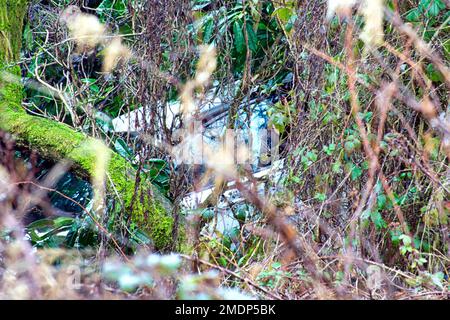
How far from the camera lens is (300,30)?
12.7ft

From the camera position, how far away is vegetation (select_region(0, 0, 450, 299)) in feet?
10.2

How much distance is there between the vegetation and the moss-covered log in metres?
0.01

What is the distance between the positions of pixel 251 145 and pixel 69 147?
132 centimetres

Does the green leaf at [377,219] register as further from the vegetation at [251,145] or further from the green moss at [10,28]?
the green moss at [10,28]

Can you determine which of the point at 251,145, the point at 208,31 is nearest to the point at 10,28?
the point at 208,31

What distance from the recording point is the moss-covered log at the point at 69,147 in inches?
160

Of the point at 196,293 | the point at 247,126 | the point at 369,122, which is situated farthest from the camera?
the point at 247,126

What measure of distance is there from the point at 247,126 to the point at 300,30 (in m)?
0.96

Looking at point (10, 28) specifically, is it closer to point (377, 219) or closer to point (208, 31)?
point (208, 31)

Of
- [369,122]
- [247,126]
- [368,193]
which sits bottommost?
[368,193]

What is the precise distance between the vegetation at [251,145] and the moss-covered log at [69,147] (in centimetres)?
1

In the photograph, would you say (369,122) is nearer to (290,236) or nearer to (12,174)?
(290,236)

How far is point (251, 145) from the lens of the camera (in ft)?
15.2

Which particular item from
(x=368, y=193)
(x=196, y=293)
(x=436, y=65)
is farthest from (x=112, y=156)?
(x=196, y=293)
